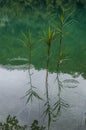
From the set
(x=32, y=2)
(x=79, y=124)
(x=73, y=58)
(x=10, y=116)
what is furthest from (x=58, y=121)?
(x=32, y=2)

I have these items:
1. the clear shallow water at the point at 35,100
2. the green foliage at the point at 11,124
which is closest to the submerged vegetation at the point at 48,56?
the green foliage at the point at 11,124

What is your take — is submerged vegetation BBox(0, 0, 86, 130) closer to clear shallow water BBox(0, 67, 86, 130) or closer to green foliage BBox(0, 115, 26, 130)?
green foliage BBox(0, 115, 26, 130)

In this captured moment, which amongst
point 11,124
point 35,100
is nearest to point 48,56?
point 35,100

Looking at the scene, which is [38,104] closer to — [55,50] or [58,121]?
[58,121]

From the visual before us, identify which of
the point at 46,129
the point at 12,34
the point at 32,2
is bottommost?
the point at 46,129

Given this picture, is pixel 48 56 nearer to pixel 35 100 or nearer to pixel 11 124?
pixel 35 100

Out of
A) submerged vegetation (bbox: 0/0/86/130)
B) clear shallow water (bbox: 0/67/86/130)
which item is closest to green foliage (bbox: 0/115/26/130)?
submerged vegetation (bbox: 0/0/86/130)
